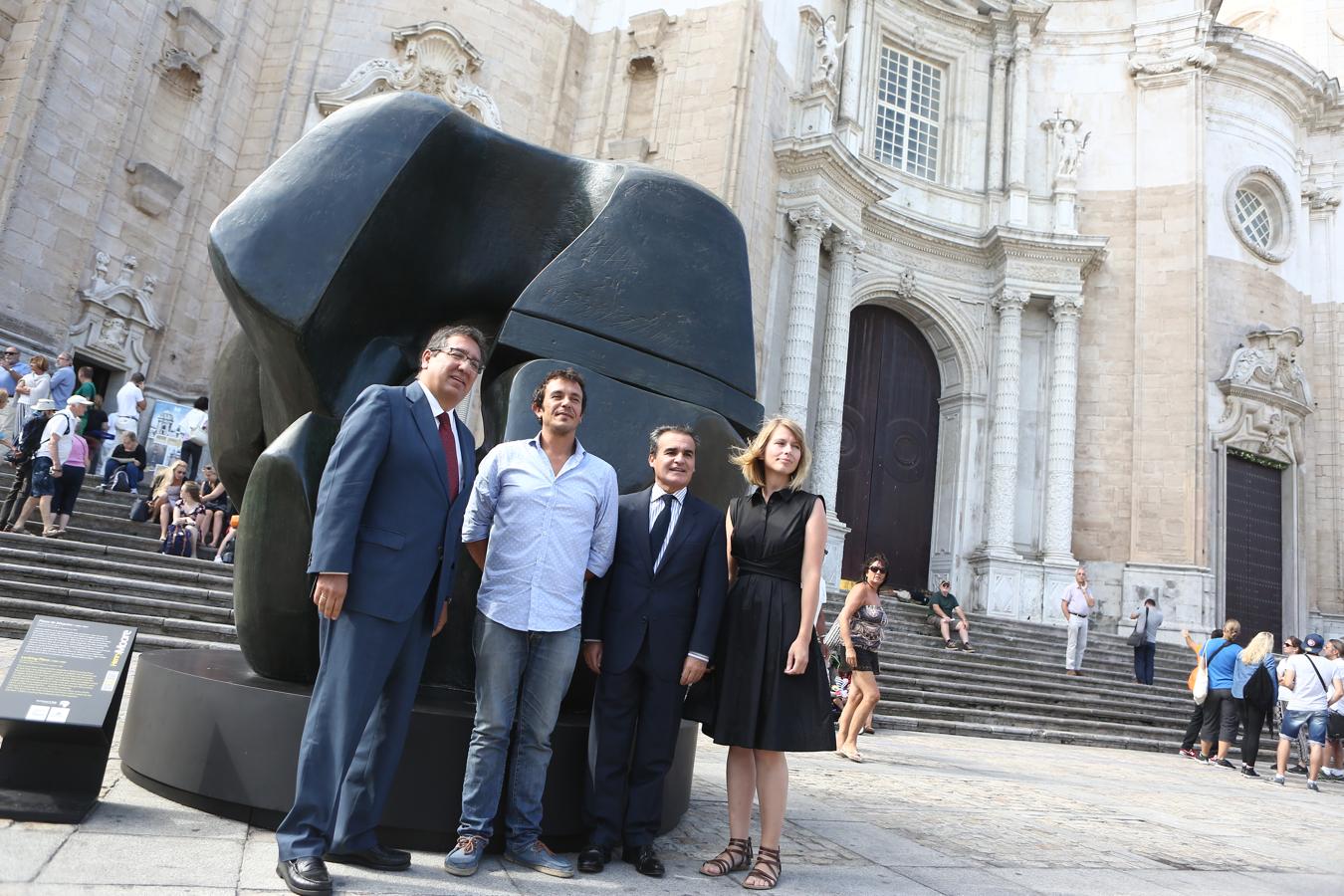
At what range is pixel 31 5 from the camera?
13.3 meters

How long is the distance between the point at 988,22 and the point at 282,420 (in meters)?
22.1

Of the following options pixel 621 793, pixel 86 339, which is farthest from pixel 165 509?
pixel 621 793

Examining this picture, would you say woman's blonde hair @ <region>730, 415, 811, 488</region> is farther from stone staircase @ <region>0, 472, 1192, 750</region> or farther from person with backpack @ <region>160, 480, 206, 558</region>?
person with backpack @ <region>160, 480, 206, 558</region>

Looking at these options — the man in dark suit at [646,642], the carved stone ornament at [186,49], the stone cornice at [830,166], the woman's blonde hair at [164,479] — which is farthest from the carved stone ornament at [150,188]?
the man in dark suit at [646,642]

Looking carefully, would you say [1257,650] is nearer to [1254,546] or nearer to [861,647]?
Answer: [861,647]

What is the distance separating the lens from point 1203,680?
9977 mm

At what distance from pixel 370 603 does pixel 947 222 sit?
19.8 metres

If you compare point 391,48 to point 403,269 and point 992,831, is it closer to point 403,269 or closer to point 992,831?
point 403,269

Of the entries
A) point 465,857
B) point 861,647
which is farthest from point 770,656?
point 861,647

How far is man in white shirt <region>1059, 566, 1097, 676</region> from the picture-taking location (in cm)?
1367

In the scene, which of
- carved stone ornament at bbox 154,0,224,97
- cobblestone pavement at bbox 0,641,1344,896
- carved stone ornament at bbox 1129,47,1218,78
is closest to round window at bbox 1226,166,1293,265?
carved stone ornament at bbox 1129,47,1218,78

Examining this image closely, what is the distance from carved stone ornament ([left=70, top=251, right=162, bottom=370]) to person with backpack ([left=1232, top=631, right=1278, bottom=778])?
50.6ft

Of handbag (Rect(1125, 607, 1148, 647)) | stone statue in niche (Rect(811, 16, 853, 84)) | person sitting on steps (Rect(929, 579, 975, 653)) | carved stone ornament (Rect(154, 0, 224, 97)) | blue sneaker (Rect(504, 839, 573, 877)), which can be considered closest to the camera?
blue sneaker (Rect(504, 839, 573, 877))

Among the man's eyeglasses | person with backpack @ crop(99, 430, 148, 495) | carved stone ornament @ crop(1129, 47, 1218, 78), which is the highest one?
carved stone ornament @ crop(1129, 47, 1218, 78)
